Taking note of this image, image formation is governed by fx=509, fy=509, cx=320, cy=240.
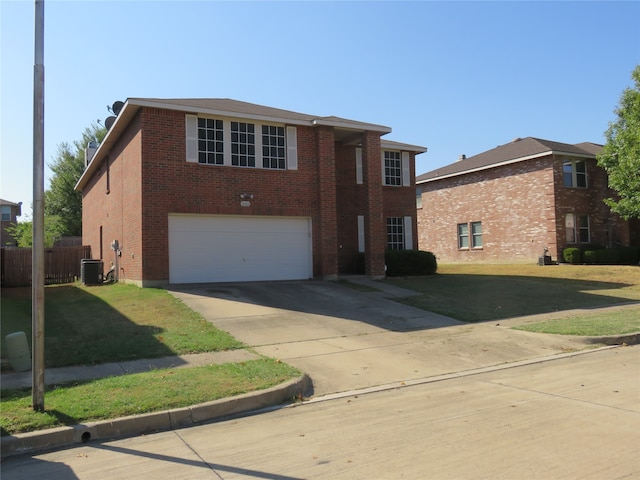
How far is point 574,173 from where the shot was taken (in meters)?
28.2

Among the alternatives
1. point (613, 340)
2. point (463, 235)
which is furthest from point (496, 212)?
point (613, 340)

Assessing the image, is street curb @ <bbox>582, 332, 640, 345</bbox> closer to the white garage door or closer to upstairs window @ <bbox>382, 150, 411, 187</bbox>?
the white garage door

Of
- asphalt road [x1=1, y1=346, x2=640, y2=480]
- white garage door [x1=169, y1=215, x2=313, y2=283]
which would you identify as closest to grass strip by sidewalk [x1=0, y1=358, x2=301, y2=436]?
asphalt road [x1=1, y1=346, x2=640, y2=480]

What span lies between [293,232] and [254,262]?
181cm

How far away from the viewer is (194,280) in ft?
54.2

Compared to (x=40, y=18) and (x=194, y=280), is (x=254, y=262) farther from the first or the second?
(x=40, y=18)

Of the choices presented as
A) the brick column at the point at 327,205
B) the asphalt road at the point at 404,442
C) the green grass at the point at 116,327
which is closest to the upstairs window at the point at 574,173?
the brick column at the point at 327,205

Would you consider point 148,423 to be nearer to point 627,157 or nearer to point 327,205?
point 327,205

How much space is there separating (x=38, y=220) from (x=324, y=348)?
5.52 metres

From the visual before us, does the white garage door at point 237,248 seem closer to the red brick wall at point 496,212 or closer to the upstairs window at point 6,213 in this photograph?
the red brick wall at point 496,212

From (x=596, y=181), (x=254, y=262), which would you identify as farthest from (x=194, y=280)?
(x=596, y=181)

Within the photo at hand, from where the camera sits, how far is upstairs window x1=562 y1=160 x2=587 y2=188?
27.8m

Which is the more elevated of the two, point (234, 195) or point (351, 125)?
point (351, 125)

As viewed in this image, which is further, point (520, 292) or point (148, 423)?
point (520, 292)
